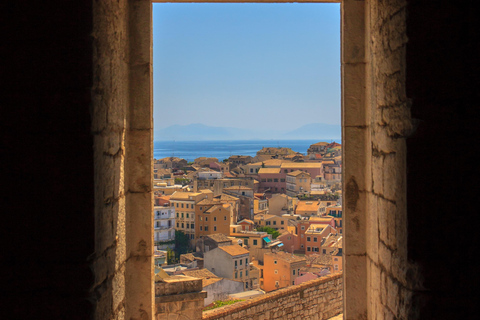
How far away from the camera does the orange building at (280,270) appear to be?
Answer: 484 inches

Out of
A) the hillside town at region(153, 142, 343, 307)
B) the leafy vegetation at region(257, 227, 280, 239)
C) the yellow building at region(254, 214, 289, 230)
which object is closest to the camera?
the hillside town at region(153, 142, 343, 307)

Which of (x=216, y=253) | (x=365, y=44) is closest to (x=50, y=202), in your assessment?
(x=365, y=44)

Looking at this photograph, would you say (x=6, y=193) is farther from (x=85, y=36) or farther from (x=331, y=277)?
(x=331, y=277)

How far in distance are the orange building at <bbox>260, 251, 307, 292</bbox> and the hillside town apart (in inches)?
1.1

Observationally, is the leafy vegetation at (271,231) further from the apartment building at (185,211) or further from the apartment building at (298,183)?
the apartment building at (298,183)

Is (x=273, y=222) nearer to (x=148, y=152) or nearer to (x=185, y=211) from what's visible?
(x=185, y=211)

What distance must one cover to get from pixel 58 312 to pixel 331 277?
5.53m

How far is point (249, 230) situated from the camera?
18281 mm

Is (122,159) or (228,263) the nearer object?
(122,159)

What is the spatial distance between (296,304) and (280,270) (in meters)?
6.91

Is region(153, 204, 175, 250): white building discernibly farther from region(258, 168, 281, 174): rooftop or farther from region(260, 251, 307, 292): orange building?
region(258, 168, 281, 174): rooftop

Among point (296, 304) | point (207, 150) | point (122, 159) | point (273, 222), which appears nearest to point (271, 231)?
point (273, 222)

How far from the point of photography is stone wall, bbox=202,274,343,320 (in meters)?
5.70

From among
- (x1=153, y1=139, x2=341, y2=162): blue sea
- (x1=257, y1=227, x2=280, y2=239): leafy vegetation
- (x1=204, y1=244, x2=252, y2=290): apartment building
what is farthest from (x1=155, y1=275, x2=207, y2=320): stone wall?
(x1=153, y1=139, x2=341, y2=162): blue sea
